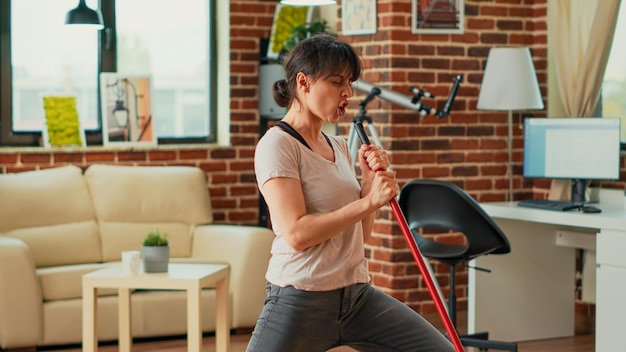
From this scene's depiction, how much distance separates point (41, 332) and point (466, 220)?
86.8 inches

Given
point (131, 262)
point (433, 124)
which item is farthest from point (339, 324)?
point (433, 124)

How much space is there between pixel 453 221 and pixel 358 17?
1474 mm

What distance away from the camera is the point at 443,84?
5.64 meters

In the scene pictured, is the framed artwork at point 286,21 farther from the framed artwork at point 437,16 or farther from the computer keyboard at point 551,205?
the computer keyboard at point 551,205

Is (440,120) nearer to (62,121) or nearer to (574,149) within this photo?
→ (574,149)

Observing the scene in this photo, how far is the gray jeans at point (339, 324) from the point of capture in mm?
2434

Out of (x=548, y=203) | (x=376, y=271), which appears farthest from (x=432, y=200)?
(x=376, y=271)

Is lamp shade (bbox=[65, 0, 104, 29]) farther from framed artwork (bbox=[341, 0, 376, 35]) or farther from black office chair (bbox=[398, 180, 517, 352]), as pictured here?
black office chair (bbox=[398, 180, 517, 352])

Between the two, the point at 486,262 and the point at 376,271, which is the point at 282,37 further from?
the point at 486,262

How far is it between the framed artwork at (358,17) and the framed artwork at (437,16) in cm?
22

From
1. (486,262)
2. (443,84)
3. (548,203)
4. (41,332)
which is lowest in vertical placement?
(41,332)

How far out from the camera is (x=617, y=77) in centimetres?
552

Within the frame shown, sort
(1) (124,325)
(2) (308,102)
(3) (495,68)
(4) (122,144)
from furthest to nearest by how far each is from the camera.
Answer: (4) (122,144), (3) (495,68), (1) (124,325), (2) (308,102)

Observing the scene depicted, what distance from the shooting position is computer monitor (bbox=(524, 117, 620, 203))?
4.94m
